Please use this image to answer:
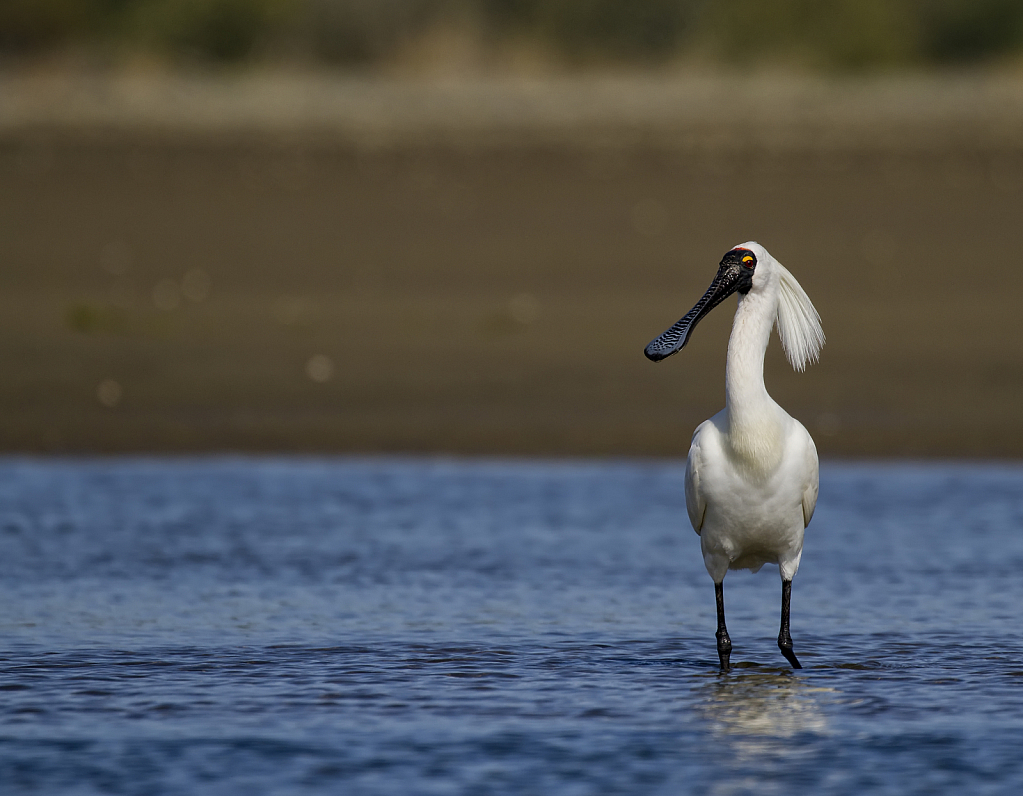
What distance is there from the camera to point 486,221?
1485 centimetres

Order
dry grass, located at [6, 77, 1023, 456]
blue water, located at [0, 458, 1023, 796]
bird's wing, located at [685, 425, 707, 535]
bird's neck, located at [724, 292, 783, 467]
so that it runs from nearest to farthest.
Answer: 1. blue water, located at [0, 458, 1023, 796]
2. bird's neck, located at [724, 292, 783, 467]
3. bird's wing, located at [685, 425, 707, 535]
4. dry grass, located at [6, 77, 1023, 456]

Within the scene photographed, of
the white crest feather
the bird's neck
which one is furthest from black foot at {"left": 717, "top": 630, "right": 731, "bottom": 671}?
the white crest feather

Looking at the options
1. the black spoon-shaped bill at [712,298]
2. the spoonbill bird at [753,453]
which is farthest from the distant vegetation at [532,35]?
the spoonbill bird at [753,453]

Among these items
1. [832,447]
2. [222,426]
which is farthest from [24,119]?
[832,447]

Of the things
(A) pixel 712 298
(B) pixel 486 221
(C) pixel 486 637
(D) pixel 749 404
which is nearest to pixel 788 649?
(D) pixel 749 404

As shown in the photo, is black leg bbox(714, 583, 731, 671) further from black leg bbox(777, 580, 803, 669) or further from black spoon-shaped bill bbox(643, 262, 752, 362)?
black spoon-shaped bill bbox(643, 262, 752, 362)

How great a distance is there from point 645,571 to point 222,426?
3938 millimetres

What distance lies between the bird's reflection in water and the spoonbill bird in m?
0.15

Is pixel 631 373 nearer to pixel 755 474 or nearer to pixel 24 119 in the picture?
pixel 755 474

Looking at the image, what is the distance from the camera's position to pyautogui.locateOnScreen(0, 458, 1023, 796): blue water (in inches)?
213

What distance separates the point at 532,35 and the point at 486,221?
668 centimetres

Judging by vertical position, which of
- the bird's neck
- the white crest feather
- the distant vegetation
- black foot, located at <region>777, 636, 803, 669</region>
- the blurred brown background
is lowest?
black foot, located at <region>777, 636, 803, 669</region>

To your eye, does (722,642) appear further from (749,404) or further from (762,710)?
(749,404)

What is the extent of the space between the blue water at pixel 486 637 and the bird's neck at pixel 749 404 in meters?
0.83
